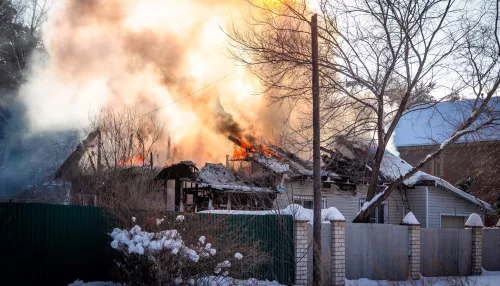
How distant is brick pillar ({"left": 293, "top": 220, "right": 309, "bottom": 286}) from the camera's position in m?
14.8

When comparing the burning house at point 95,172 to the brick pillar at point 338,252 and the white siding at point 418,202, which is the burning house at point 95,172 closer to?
the brick pillar at point 338,252

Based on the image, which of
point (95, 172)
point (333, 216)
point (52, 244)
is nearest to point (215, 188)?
point (333, 216)

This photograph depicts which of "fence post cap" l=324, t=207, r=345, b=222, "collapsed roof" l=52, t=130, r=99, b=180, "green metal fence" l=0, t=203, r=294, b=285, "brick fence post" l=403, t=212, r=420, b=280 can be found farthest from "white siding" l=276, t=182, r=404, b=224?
"collapsed roof" l=52, t=130, r=99, b=180

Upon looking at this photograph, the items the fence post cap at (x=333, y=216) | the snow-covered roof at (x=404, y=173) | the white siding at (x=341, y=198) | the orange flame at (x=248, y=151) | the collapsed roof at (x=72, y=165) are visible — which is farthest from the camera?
the collapsed roof at (x=72, y=165)

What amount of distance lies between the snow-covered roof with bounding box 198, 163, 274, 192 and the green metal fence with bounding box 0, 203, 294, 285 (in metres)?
6.34

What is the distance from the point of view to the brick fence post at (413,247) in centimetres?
1767

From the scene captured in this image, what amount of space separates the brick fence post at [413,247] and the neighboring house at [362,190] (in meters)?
3.17

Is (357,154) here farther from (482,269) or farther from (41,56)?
(41,56)

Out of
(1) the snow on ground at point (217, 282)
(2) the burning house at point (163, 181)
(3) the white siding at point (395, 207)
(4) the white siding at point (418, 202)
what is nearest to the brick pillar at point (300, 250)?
(1) the snow on ground at point (217, 282)

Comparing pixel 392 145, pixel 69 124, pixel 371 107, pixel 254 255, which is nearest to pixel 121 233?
pixel 254 255

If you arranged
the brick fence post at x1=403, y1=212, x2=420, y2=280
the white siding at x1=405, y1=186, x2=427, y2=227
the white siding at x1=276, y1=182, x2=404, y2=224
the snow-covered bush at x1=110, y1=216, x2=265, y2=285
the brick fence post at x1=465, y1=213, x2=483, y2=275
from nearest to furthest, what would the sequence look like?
the snow-covered bush at x1=110, y1=216, x2=265, y2=285, the brick fence post at x1=403, y1=212, x2=420, y2=280, the brick fence post at x1=465, y1=213, x2=483, y2=275, the white siding at x1=276, y1=182, x2=404, y2=224, the white siding at x1=405, y1=186, x2=427, y2=227

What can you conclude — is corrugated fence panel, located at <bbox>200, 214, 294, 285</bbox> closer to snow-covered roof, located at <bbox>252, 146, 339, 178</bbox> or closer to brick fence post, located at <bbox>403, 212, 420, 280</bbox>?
brick fence post, located at <bbox>403, 212, 420, 280</bbox>

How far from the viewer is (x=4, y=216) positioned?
1158 cm

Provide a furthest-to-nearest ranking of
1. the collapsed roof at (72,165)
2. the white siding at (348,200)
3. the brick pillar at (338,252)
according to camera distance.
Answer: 1. the collapsed roof at (72,165)
2. the white siding at (348,200)
3. the brick pillar at (338,252)
